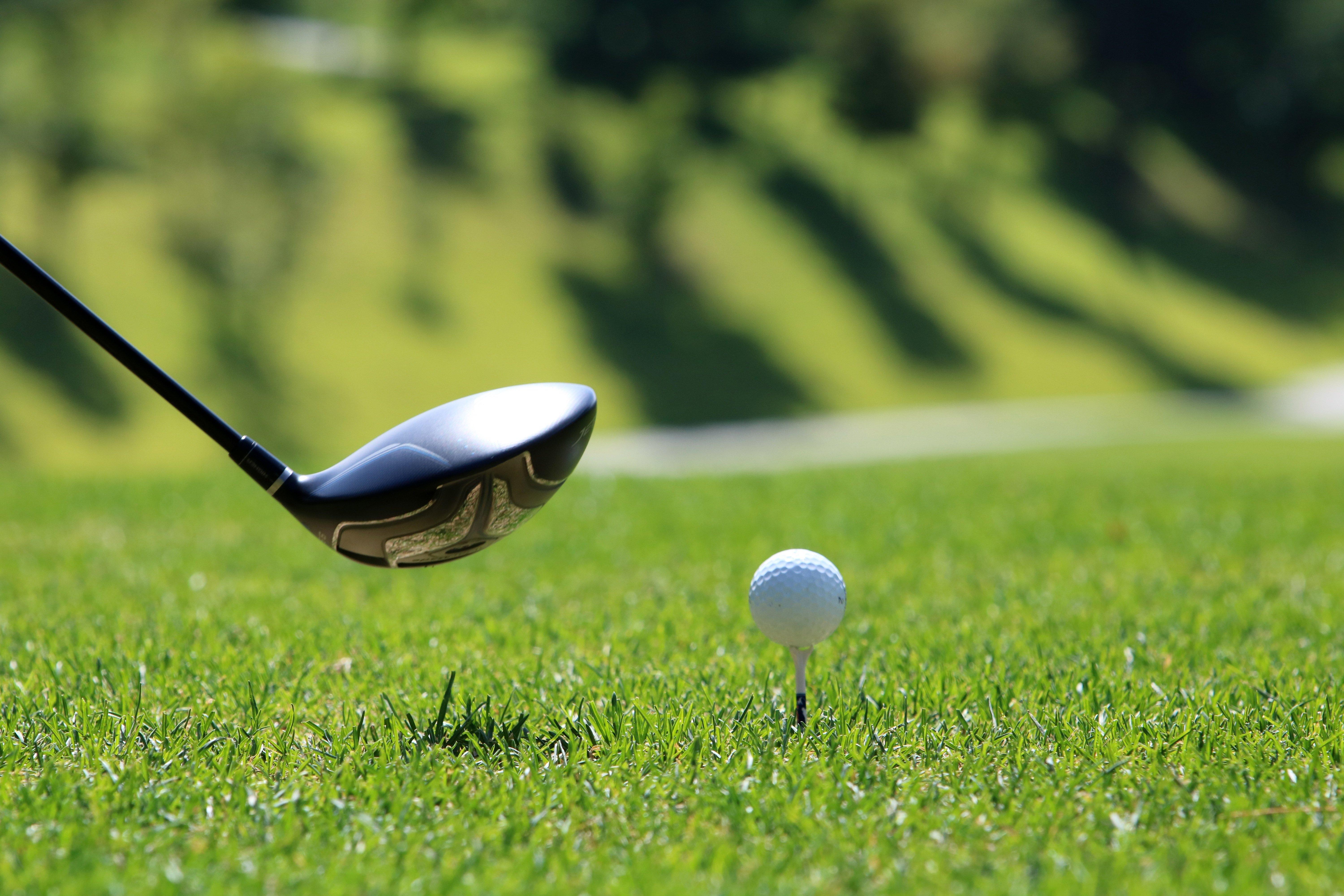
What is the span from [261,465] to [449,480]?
1.80 feet

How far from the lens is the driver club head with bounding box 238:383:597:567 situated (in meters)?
3.10

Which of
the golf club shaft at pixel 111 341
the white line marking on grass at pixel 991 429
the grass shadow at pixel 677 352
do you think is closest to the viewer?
the golf club shaft at pixel 111 341

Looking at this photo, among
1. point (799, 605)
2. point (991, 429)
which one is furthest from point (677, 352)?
point (799, 605)

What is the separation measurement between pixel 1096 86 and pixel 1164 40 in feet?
16.1

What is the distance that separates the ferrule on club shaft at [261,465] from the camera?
3.16 meters

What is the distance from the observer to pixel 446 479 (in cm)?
308

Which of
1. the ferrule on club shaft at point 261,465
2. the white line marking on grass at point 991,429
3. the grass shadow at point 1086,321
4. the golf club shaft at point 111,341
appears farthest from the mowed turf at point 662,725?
the grass shadow at point 1086,321

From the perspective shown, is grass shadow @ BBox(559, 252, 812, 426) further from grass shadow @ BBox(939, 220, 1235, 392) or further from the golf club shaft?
the golf club shaft

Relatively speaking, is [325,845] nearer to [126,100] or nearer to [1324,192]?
[126,100]

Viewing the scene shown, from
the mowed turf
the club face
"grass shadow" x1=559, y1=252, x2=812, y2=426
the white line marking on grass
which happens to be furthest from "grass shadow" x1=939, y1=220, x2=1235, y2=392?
the club face

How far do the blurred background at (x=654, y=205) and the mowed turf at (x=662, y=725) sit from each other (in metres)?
10.7

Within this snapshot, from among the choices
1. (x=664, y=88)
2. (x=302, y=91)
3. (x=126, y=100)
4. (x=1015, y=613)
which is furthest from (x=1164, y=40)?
(x=1015, y=613)

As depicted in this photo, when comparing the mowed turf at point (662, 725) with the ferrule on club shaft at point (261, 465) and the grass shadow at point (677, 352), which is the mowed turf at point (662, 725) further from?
the grass shadow at point (677, 352)

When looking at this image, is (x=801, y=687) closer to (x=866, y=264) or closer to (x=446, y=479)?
(x=446, y=479)
